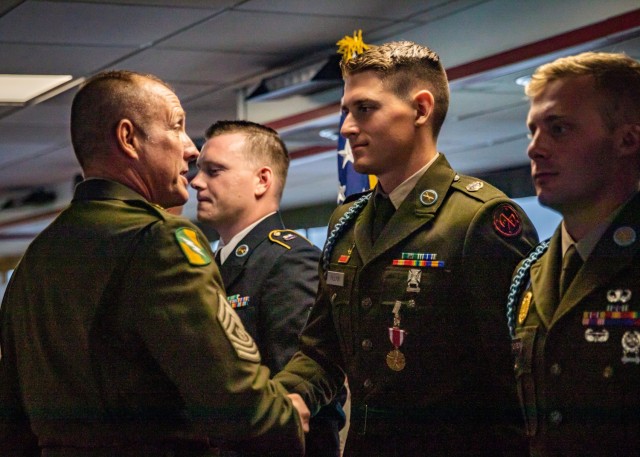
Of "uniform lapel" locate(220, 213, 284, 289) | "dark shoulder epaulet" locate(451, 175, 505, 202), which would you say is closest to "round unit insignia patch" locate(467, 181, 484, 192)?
"dark shoulder epaulet" locate(451, 175, 505, 202)

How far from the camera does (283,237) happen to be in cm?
301

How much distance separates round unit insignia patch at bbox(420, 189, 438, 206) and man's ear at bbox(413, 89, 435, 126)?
16 cm

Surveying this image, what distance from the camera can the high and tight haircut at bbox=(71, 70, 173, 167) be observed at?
204 centimetres

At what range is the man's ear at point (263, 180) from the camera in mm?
3180

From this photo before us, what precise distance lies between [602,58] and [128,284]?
958 mm

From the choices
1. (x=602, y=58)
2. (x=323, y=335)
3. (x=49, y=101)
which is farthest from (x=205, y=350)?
(x=49, y=101)

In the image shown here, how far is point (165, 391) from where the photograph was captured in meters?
1.96

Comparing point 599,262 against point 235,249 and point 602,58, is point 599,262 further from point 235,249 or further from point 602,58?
point 235,249

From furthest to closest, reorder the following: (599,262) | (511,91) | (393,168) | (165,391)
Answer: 1. (511,91)
2. (393,168)
3. (165,391)
4. (599,262)

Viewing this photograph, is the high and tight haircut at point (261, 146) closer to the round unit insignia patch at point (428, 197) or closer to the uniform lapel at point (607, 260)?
the round unit insignia patch at point (428, 197)

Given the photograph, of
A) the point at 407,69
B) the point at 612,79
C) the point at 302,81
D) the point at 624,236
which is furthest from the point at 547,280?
the point at 302,81

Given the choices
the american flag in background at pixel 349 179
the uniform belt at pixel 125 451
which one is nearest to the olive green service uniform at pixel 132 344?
the uniform belt at pixel 125 451

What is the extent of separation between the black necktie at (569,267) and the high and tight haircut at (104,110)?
85 cm

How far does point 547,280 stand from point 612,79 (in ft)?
1.26
